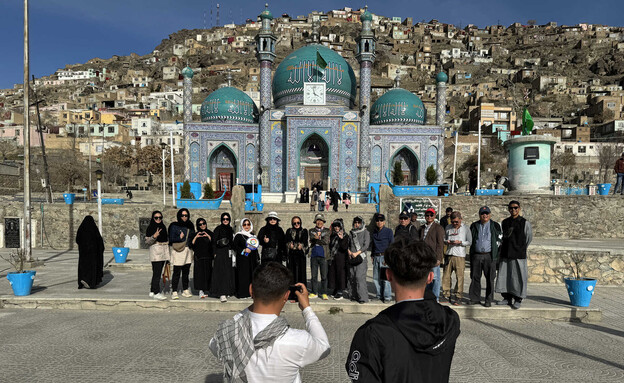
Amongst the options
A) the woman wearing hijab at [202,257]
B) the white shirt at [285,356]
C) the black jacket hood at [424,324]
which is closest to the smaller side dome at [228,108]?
the woman wearing hijab at [202,257]

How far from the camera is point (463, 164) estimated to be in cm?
4528

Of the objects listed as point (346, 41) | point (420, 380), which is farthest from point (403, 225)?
point (346, 41)

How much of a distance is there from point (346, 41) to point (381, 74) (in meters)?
21.9

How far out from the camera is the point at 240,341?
80.0 inches

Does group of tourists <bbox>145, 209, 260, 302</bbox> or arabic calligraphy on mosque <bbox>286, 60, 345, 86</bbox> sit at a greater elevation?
arabic calligraphy on mosque <bbox>286, 60, 345, 86</bbox>

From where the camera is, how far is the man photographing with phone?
6.53ft

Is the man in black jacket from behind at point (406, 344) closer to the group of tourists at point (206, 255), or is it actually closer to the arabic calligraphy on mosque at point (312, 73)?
the group of tourists at point (206, 255)

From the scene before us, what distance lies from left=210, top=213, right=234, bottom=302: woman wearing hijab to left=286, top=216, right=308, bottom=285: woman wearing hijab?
1034mm

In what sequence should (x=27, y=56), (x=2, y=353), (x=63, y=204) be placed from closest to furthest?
(x=2, y=353)
(x=27, y=56)
(x=63, y=204)

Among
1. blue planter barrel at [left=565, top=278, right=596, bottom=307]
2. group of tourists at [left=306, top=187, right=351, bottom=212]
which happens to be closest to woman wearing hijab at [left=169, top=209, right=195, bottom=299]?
blue planter barrel at [left=565, top=278, right=596, bottom=307]

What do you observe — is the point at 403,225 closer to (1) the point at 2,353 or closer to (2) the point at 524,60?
(1) the point at 2,353

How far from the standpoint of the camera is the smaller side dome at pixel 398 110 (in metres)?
26.2

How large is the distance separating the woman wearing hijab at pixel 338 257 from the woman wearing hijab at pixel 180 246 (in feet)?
8.23

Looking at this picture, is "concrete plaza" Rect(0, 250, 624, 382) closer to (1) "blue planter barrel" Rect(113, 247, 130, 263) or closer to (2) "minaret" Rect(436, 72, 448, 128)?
(1) "blue planter barrel" Rect(113, 247, 130, 263)
